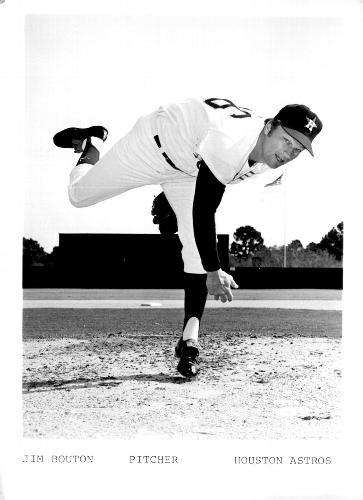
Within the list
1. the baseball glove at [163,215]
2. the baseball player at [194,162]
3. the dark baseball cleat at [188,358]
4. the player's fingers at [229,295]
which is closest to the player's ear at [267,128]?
the baseball player at [194,162]

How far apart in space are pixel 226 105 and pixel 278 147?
26 centimetres

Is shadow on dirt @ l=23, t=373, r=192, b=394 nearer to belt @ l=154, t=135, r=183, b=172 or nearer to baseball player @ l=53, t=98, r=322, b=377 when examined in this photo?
baseball player @ l=53, t=98, r=322, b=377

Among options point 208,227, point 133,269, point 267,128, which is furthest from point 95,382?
point 267,128

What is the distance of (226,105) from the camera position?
257 cm

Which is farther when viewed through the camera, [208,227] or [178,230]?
[178,230]

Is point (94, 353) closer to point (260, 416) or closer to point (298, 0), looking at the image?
point (260, 416)

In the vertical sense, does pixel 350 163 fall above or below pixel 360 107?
below

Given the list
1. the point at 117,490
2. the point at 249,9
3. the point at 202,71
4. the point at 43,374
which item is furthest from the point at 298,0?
the point at 117,490

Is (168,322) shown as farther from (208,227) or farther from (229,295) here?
(208,227)

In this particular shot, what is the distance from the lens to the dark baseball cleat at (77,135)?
2.64 m

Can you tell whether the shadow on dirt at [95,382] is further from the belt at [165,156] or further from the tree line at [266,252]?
the belt at [165,156]

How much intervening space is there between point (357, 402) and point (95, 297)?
1.12m

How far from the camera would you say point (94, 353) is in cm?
265

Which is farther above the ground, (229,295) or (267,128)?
(267,128)
